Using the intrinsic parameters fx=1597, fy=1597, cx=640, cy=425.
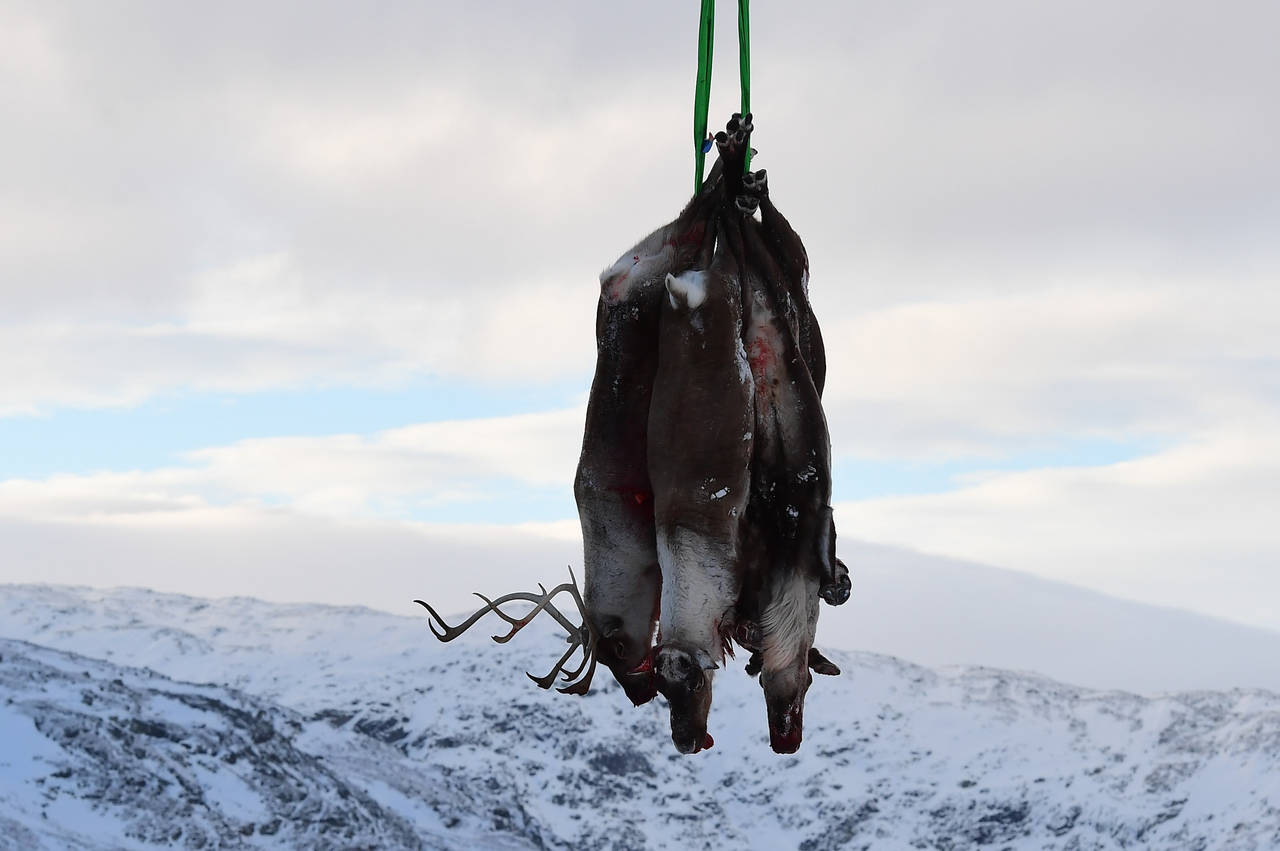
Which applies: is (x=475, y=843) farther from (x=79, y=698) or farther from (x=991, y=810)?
(x=991, y=810)

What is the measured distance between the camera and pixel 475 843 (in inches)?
2785

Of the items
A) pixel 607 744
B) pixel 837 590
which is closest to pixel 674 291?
pixel 837 590

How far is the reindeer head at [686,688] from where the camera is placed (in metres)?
6.12

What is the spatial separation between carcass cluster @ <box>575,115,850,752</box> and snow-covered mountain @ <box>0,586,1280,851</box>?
5839 cm

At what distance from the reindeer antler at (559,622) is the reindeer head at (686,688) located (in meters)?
0.35

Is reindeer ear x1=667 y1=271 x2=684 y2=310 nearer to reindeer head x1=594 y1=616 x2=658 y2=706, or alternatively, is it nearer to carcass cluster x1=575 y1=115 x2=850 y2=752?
carcass cluster x1=575 y1=115 x2=850 y2=752

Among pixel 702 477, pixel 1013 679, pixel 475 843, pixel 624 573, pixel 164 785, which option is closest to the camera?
pixel 702 477

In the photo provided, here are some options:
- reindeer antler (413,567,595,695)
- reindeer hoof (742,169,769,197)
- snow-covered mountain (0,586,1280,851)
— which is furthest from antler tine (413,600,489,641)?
snow-covered mountain (0,586,1280,851)

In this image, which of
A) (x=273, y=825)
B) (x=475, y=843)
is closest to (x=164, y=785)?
(x=273, y=825)

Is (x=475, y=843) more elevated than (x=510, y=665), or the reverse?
(x=510, y=665)

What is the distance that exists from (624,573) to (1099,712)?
4654 inches

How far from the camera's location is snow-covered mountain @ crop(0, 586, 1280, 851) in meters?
68.4

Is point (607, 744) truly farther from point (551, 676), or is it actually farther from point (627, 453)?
point (551, 676)

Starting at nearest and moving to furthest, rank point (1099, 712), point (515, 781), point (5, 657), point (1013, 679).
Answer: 1. point (5, 657)
2. point (515, 781)
3. point (1099, 712)
4. point (1013, 679)
